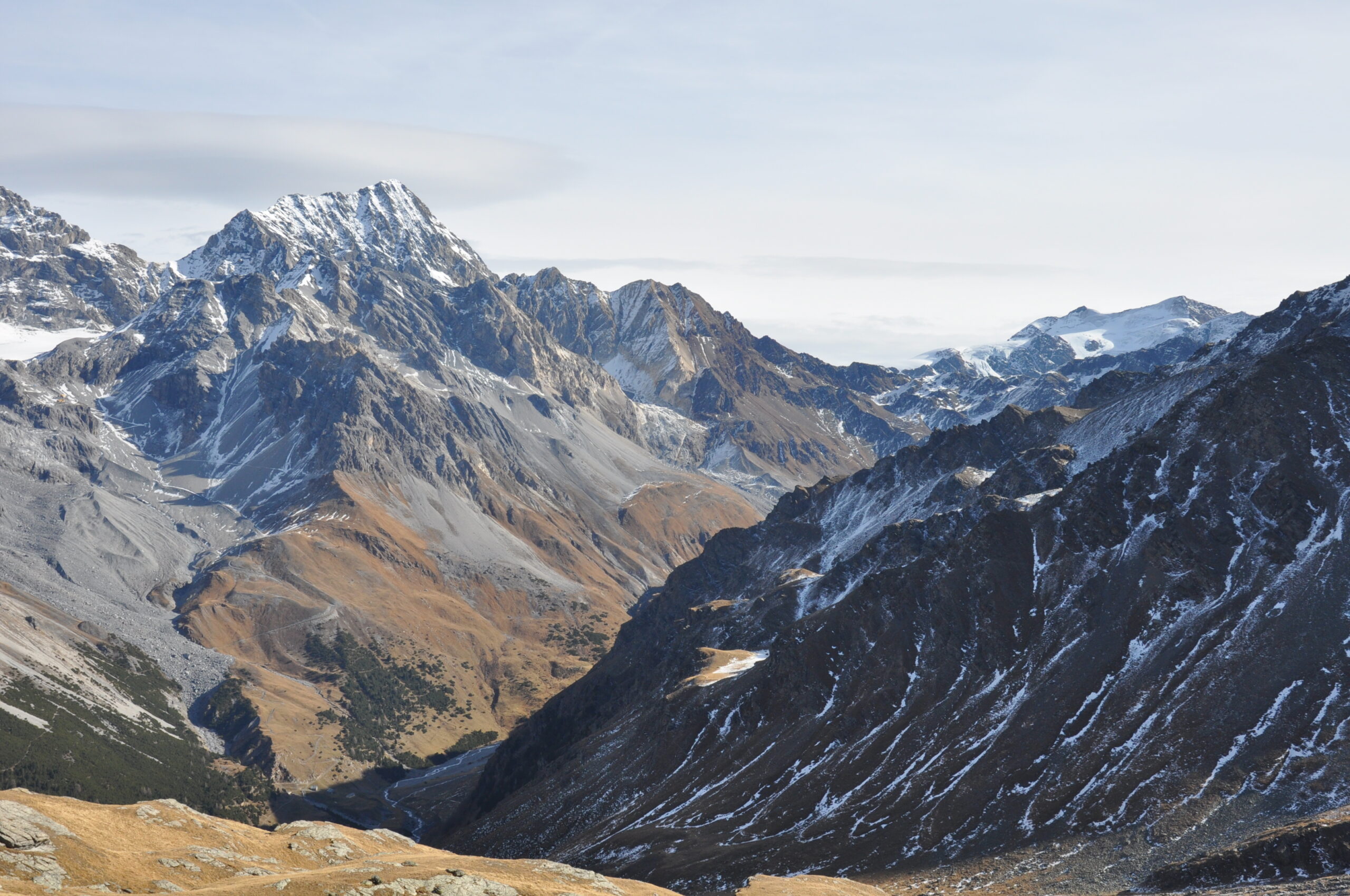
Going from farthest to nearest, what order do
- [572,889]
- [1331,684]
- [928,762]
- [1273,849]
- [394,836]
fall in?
[928,762] < [1331,684] < [394,836] < [1273,849] < [572,889]

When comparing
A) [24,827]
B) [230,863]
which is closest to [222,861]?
[230,863]

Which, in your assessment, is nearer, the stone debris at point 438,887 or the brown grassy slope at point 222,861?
the stone debris at point 438,887

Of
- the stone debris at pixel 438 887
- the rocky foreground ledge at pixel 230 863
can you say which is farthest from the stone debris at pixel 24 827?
the stone debris at pixel 438 887

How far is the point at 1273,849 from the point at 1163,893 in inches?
507

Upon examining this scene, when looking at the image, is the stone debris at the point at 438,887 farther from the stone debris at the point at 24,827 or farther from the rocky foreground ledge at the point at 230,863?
the stone debris at the point at 24,827

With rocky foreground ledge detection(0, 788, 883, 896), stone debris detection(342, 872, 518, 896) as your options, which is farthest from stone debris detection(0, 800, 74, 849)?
stone debris detection(342, 872, 518, 896)

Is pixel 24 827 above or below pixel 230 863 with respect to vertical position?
above

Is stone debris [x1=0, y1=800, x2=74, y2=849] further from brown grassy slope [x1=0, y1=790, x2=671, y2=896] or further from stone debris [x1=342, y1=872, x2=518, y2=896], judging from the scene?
stone debris [x1=342, y1=872, x2=518, y2=896]

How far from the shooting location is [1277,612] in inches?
6772

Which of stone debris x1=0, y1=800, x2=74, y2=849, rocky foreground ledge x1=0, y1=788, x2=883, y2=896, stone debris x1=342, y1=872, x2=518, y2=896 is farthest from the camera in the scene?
stone debris x1=0, y1=800, x2=74, y2=849

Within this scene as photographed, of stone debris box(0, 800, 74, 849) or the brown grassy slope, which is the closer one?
the brown grassy slope

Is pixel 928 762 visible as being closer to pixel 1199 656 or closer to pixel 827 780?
pixel 827 780

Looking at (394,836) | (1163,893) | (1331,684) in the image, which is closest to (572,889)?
(394,836)

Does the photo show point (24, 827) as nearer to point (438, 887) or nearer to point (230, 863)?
point (230, 863)
